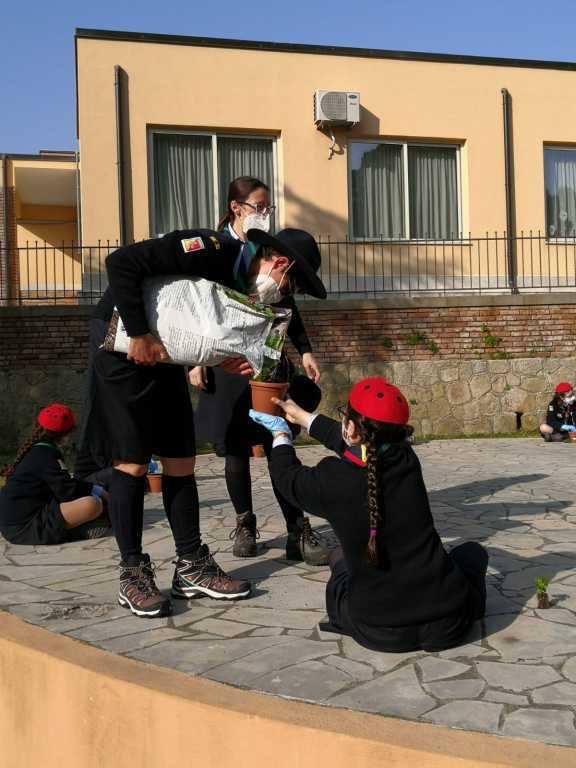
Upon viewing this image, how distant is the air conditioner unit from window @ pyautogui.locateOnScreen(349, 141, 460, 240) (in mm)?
844

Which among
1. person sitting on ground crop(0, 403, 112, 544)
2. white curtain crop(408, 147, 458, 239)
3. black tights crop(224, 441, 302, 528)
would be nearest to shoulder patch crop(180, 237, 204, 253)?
black tights crop(224, 441, 302, 528)

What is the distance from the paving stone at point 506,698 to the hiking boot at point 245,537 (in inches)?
90.1

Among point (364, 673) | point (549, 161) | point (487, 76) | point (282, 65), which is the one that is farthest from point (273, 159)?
point (364, 673)

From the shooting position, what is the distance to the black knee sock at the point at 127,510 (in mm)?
3869

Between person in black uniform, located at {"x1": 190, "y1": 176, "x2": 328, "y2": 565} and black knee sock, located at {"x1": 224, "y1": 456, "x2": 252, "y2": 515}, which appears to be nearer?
person in black uniform, located at {"x1": 190, "y1": 176, "x2": 328, "y2": 565}

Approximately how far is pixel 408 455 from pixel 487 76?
542 inches

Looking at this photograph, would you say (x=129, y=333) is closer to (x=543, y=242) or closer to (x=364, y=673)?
(x=364, y=673)

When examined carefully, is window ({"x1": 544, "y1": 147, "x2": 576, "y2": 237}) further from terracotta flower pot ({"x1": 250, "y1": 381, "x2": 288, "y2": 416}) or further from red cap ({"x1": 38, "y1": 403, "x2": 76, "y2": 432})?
terracotta flower pot ({"x1": 250, "y1": 381, "x2": 288, "y2": 416})

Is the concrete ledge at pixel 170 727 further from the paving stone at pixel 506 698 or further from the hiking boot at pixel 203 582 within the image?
the hiking boot at pixel 203 582

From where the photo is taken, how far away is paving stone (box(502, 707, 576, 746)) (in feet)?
8.34

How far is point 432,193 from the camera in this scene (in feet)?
50.8

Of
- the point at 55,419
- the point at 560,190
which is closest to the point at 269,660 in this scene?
the point at 55,419

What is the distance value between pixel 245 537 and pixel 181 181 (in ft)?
34.2

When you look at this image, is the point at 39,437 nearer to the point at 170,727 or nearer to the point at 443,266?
the point at 170,727
